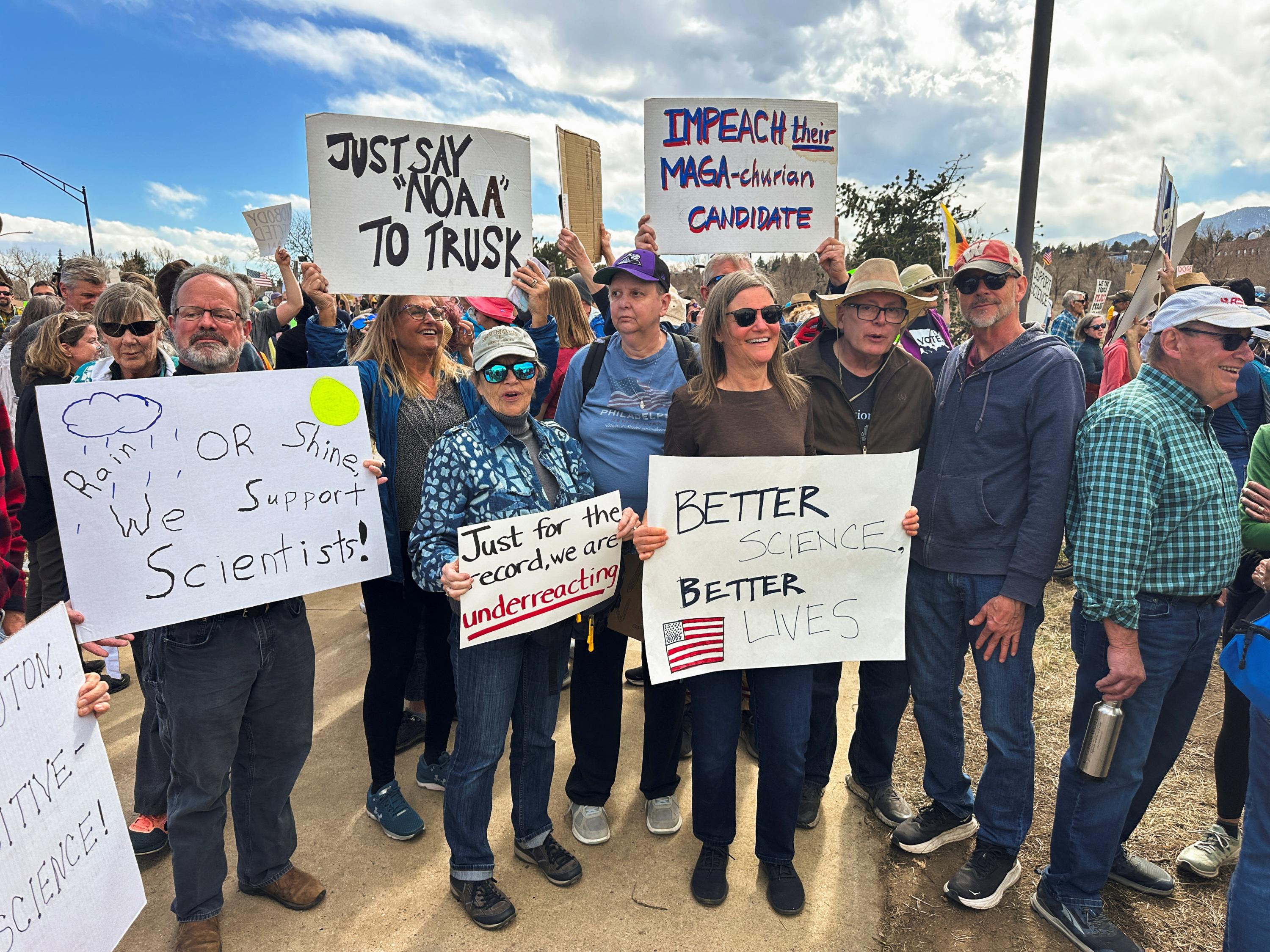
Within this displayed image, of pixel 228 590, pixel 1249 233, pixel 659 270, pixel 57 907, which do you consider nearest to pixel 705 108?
Result: pixel 659 270

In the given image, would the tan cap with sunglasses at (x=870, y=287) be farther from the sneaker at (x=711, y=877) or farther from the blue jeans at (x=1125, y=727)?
the sneaker at (x=711, y=877)

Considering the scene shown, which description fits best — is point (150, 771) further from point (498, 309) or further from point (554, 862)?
point (498, 309)

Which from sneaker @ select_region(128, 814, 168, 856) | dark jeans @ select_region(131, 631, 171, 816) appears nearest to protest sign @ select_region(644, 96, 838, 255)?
dark jeans @ select_region(131, 631, 171, 816)

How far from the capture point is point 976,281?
8.91 ft

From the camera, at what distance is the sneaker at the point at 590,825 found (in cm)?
311

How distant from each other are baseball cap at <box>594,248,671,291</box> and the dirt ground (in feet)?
8.09

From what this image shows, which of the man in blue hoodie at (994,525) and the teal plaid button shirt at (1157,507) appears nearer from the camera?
the teal plaid button shirt at (1157,507)

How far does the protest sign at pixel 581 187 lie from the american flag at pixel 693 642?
191 centimetres

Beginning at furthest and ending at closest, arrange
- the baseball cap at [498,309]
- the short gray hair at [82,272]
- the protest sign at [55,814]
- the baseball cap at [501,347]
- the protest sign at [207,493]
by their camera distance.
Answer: the short gray hair at [82,272] → the baseball cap at [498,309] → the baseball cap at [501,347] → the protest sign at [207,493] → the protest sign at [55,814]

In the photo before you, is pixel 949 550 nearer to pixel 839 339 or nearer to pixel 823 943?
pixel 839 339

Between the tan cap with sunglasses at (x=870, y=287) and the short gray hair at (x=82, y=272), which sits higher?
the short gray hair at (x=82, y=272)

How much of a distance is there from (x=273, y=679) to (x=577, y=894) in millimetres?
1471

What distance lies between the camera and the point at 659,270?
9.93 feet

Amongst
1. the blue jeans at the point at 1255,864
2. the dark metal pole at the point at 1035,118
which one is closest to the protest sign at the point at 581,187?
the blue jeans at the point at 1255,864
